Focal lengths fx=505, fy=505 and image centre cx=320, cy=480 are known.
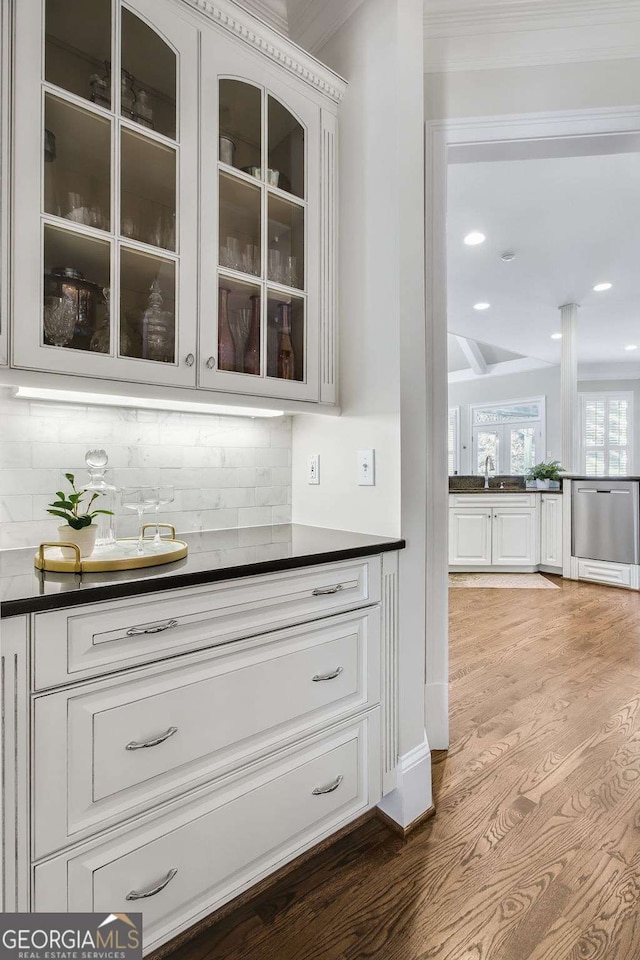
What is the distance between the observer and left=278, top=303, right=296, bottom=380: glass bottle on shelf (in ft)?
5.50

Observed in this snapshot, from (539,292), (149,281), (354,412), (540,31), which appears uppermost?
(539,292)

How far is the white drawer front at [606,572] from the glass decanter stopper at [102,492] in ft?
16.1

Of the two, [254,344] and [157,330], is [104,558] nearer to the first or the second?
[157,330]

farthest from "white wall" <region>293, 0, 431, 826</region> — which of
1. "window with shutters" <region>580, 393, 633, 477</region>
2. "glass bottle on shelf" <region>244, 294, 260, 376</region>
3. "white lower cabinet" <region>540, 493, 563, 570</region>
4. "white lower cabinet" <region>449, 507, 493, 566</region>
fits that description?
"window with shutters" <region>580, 393, 633, 477</region>

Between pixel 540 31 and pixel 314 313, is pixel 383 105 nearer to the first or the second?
pixel 314 313

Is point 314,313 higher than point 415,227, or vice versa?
point 415,227

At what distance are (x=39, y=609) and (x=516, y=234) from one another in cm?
467

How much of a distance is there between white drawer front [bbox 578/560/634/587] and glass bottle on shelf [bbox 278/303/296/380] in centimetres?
453

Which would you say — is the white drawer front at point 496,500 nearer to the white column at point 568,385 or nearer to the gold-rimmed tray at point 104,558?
the white column at point 568,385

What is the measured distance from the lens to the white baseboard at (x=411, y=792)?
160cm

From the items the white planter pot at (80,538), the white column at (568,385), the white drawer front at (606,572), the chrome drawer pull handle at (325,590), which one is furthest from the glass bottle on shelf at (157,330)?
the white column at (568,385)

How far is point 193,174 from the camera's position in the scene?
1445mm

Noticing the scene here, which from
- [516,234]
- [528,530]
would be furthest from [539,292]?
[528,530]

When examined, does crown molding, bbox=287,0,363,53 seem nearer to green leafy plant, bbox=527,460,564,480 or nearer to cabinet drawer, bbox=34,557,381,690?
cabinet drawer, bbox=34,557,381,690
